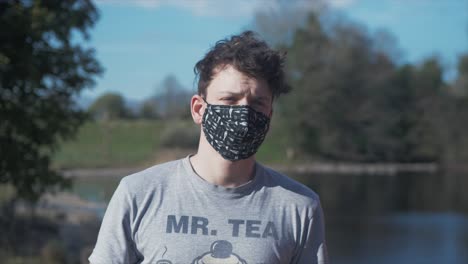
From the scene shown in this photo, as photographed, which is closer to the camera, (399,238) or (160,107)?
(399,238)

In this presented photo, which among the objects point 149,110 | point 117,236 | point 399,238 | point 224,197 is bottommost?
point 399,238

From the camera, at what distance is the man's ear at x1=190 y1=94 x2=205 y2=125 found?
2201 millimetres

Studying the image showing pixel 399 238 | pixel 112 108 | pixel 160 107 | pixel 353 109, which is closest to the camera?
pixel 399 238

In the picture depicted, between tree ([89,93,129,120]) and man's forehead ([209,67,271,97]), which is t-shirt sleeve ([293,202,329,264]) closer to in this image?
man's forehead ([209,67,271,97])

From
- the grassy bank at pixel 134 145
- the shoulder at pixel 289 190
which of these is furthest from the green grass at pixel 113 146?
the shoulder at pixel 289 190

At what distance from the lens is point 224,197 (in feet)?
6.84

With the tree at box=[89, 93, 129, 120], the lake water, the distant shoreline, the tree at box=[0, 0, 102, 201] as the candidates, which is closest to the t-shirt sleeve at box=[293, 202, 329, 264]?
the tree at box=[0, 0, 102, 201]

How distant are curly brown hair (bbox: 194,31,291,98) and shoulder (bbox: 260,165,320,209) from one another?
30cm

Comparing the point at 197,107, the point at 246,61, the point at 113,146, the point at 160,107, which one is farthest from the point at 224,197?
the point at 160,107

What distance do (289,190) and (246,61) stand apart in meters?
0.49

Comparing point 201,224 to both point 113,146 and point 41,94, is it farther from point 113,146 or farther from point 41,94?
point 113,146

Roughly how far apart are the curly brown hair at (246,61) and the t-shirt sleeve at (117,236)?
491 mm

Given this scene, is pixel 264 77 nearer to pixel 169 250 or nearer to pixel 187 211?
pixel 187 211

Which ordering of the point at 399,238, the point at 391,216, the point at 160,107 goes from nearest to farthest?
the point at 399,238, the point at 391,216, the point at 160,107
